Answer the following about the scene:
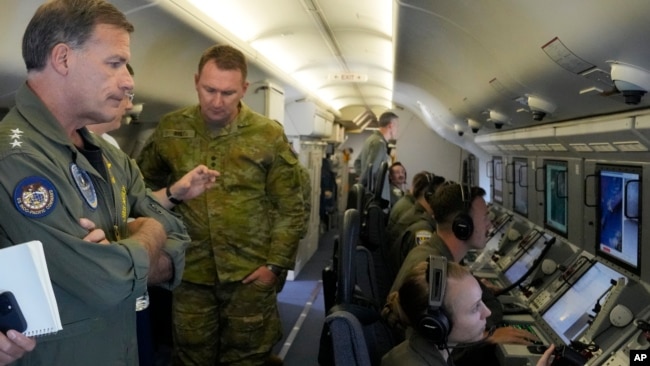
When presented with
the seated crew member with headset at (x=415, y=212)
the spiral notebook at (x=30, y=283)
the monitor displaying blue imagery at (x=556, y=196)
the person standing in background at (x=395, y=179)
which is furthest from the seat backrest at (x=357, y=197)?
the spiral notebook at (x=30, y=283)

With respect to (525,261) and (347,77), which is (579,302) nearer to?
(525,261)

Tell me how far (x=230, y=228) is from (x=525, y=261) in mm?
2740

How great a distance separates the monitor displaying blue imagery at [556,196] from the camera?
433 cm

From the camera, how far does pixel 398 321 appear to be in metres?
2.37

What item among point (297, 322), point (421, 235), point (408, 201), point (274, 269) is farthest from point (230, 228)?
point (297, 322)

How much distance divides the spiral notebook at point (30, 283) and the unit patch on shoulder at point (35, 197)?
0.24 meters

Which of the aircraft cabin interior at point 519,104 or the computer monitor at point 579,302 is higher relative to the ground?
the aircraft cabin interior at point 519,104

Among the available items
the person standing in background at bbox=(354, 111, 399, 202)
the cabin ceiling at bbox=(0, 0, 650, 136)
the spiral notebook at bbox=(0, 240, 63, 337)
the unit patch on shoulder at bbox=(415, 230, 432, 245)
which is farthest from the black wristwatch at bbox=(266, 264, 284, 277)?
the person standing in background at bbox=(354, 111, 399, 202)

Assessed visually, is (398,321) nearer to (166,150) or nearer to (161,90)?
(166,150)

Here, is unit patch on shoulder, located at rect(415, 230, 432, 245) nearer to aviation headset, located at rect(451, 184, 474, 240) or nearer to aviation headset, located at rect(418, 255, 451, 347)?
aviation headset, located at rect(451, 184, 474, 240)

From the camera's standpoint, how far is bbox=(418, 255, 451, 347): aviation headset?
2020mm

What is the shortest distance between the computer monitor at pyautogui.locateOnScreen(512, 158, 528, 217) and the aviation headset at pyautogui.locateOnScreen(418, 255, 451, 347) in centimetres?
378

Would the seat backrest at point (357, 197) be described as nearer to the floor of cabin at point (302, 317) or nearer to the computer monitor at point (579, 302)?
the floor of cabin at point (302, 317)

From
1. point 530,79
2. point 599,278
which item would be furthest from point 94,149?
point 599,278
